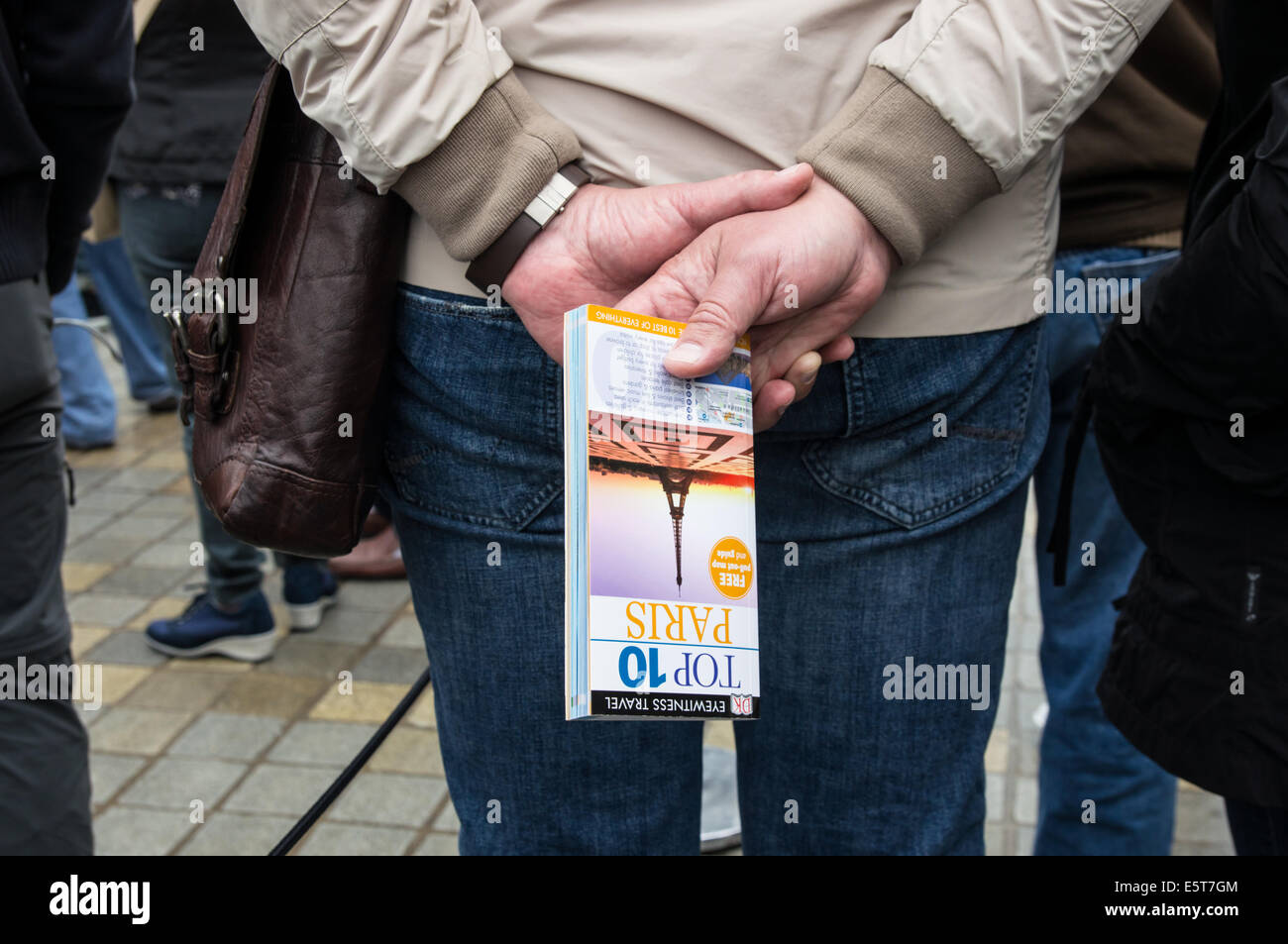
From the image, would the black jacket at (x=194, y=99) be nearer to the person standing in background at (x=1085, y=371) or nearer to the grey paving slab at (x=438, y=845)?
the grey paving slab at (x=438, y=845)

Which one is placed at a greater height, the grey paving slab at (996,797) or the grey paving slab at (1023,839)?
the grey paving slab at (1023,839)

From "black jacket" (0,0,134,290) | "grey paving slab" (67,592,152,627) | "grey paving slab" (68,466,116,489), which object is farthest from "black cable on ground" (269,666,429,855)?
"grey paving slab" (68,466,116,489)

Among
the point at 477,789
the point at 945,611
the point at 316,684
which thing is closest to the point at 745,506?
the point at 945,611

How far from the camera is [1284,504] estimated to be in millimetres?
1308

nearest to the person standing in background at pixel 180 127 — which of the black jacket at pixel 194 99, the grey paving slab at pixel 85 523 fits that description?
the black jacket at pixel 194 99

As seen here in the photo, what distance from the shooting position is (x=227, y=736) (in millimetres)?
3344

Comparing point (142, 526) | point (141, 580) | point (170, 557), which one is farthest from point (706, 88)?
point (142, 526)

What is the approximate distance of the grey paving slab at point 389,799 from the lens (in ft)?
9.70

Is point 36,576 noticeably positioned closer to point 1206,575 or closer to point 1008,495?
point 1008,495

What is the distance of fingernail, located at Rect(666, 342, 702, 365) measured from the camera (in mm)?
1063

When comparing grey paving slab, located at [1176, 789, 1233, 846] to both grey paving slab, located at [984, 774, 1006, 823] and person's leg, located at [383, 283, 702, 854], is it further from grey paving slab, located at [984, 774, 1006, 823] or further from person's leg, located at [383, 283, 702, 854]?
person's leg, located at [383, 283, 702, 854]

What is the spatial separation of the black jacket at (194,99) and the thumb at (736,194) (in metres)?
2.32

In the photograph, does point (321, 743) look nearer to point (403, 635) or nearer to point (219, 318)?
point (403, 635)

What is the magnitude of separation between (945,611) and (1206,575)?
273 mm
